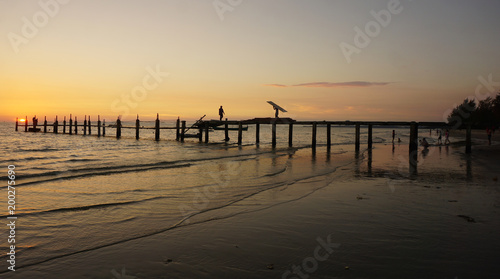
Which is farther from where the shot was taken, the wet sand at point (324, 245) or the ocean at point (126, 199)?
the ocean at point (126, 199)

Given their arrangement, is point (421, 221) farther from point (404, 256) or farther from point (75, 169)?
point (75, 169)

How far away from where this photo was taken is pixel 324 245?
516cm

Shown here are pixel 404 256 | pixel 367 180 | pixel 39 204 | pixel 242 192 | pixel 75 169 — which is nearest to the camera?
pixel 404 256

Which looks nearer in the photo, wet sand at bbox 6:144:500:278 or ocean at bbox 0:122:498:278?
wet sand at bbox 6:144:500:278

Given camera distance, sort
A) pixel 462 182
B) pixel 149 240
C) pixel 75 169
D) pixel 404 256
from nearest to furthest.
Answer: pixel 404 256 < pixel 149 240 < pixel 462 182 < pixel 75 169

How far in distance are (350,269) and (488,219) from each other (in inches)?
160

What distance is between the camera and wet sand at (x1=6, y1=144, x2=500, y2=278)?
13.8 feet

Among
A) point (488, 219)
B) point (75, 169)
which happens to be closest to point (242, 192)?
point (488, 219)

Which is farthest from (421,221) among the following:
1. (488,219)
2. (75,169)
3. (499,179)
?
(75,169)

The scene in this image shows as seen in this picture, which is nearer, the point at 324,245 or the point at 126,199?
the point at 324,245

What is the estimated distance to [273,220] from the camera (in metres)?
6.61

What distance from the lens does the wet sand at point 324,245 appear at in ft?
13.8

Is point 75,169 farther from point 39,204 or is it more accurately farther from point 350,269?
point 350,269

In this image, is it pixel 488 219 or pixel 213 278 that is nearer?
pixel 213 278
